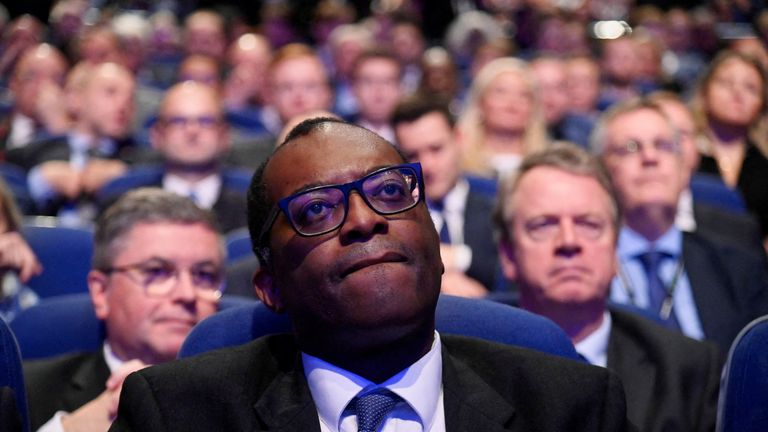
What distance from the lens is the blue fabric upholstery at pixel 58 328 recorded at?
2.69 metres

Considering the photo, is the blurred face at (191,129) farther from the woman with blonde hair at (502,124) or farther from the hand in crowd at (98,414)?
the hand in crowd at (98,414)

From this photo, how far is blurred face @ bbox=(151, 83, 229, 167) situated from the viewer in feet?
15.5

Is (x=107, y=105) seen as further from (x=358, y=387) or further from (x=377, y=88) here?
(x=358, y=387)

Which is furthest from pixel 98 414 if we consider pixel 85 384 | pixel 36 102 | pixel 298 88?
pixel 36 102

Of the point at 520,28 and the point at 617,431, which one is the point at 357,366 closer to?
the point at 617,431

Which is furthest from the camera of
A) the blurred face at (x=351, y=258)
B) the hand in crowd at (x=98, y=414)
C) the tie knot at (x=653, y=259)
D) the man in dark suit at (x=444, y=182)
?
the man in dark suit at (x=444, y=182)

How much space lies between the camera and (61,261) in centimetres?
342

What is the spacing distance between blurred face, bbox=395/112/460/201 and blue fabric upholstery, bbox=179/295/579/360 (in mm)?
2150

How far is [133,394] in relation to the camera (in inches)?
65.4

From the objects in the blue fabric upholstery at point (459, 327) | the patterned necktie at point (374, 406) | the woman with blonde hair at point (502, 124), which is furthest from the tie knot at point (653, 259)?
the woman with blonde hair at point (502, 124)

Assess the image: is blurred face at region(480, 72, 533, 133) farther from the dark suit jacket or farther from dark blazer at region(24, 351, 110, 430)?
dark blazer at region(24, 351, 110, 430)

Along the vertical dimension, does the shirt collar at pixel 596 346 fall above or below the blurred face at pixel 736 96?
above

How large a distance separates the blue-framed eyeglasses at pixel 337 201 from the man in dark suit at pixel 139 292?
0.92 meters

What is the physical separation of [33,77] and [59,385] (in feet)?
16.3
